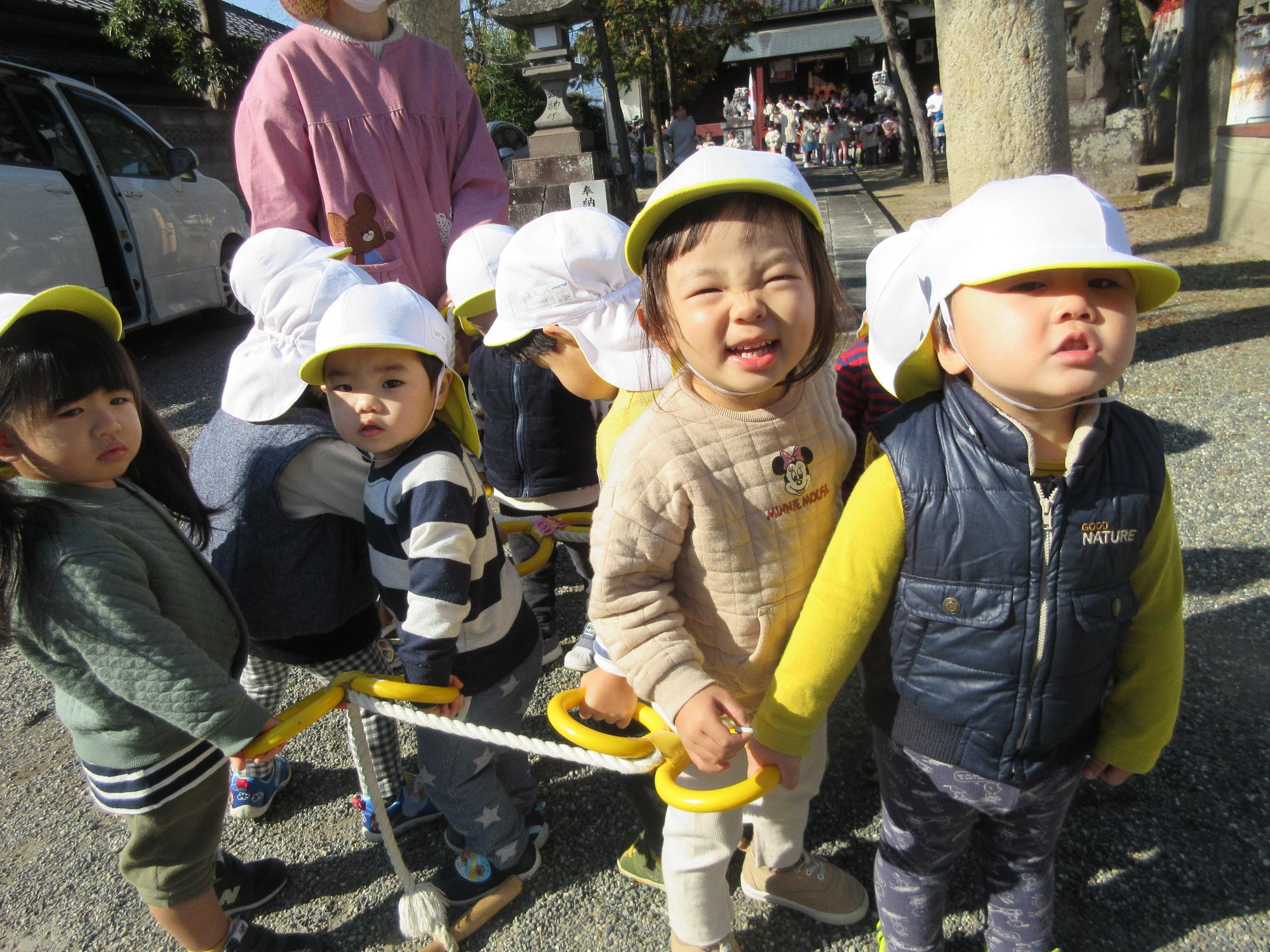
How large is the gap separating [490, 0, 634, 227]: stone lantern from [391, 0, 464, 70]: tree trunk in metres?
4.13

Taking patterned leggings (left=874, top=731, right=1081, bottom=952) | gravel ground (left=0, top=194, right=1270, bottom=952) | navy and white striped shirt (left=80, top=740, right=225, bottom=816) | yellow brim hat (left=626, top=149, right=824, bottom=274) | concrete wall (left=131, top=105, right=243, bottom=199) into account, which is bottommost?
gravel ground (left=0, top=194, right=1270, bottom=952)

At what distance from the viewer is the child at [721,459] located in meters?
1.27

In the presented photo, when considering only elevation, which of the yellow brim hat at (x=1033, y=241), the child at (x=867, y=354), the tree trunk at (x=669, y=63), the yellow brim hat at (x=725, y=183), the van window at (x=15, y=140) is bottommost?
the child at (x=867, y=354)

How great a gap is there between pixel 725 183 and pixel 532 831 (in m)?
1.60

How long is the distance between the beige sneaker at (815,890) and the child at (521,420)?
956 millimetres

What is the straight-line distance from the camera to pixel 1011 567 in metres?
1.25

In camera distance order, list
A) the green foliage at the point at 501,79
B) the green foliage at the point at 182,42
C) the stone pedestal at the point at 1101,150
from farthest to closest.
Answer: the green foliage at the point at 501,79 < the green foliage at the point at 182,42 < the stone pedestal at the point at 1101,150

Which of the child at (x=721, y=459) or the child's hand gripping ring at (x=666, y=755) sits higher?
the child at (x=721, y=459)

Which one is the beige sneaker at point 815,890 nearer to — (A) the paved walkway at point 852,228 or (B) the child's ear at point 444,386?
(B) the child's ear at point 444,386

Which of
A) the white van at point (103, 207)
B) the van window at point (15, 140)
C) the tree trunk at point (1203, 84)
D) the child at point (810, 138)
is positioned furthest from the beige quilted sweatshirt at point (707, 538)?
the child at point (810, 138)

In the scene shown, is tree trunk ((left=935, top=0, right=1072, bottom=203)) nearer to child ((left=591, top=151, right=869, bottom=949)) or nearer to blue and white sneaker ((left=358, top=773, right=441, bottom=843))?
child ((left=591, top=151, right=869, bottom=949))

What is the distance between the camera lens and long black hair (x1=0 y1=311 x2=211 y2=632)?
143cm

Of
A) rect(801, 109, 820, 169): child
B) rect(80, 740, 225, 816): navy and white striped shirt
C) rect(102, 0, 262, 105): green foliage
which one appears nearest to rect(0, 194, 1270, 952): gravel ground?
rect(80, 740, 225, 816): navy and white striped shirt

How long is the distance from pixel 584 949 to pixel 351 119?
228 cm
